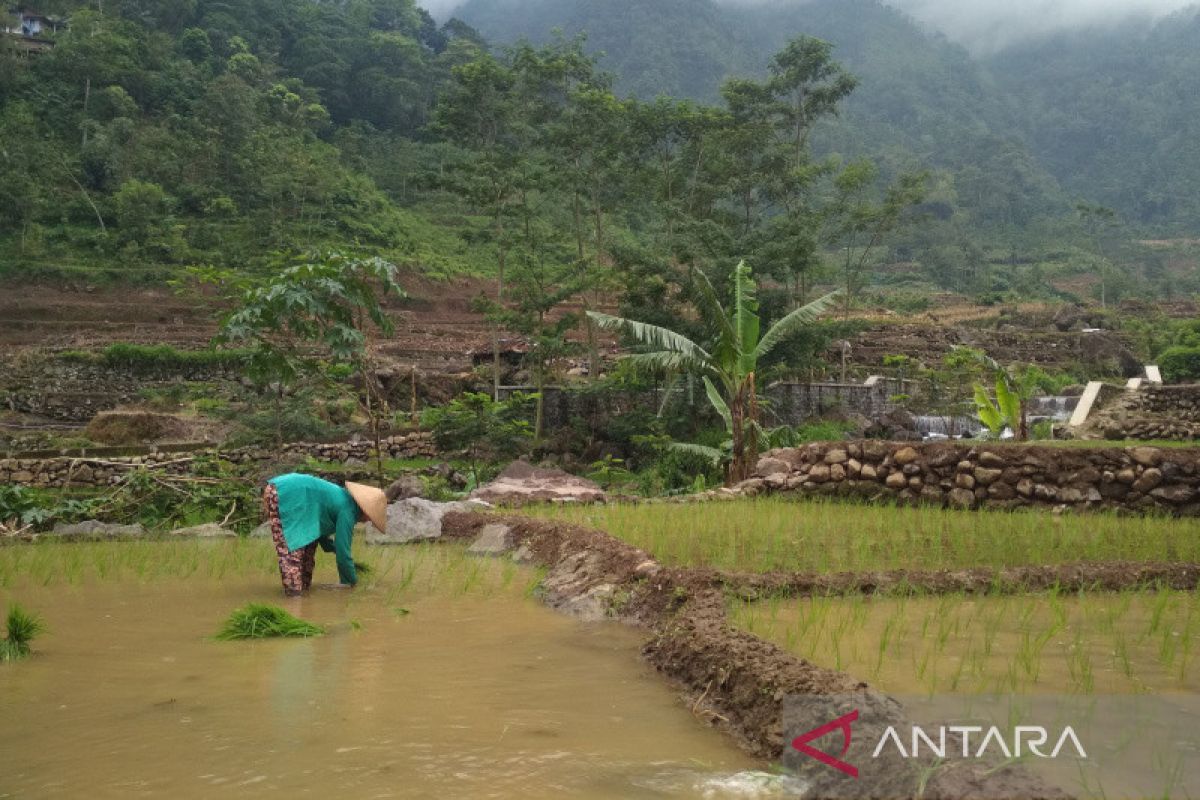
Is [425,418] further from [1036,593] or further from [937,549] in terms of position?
[1036,593]

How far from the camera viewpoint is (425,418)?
2178cm

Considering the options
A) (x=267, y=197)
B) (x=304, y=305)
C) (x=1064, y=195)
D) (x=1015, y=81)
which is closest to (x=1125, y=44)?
(x=1015, y=81)

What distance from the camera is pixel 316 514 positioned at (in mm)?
6820

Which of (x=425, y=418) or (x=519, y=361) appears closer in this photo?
(x=425, y=418)

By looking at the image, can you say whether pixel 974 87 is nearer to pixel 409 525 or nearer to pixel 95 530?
pixel 409 525

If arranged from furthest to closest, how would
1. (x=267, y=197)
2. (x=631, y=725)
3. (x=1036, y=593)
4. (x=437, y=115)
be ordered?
(x=267, y=197)
(x=437, y=115)
(x=1036, y=593)
(x=631, y=725)

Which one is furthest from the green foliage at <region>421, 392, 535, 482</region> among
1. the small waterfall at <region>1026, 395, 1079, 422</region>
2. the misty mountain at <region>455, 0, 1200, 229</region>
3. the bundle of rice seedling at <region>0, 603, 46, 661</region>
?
the misty mountain at <region>455, 0, 1200, 229</region>

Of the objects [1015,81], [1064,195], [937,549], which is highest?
[1015,81]

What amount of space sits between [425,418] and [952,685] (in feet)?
61.8

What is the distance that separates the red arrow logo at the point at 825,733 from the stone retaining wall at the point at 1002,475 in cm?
737

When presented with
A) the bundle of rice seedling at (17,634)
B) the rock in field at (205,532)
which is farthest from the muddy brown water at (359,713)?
the rock in field at (205,532)

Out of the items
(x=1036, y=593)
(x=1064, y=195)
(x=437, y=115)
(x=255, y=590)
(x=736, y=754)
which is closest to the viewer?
(x=736, y=754)

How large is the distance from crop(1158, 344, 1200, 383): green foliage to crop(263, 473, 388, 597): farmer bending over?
22.9 m

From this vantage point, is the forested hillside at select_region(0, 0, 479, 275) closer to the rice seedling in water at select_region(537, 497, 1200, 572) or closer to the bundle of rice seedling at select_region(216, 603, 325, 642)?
the rice seedling in water at select_region(537, 497, 1200, 572)
